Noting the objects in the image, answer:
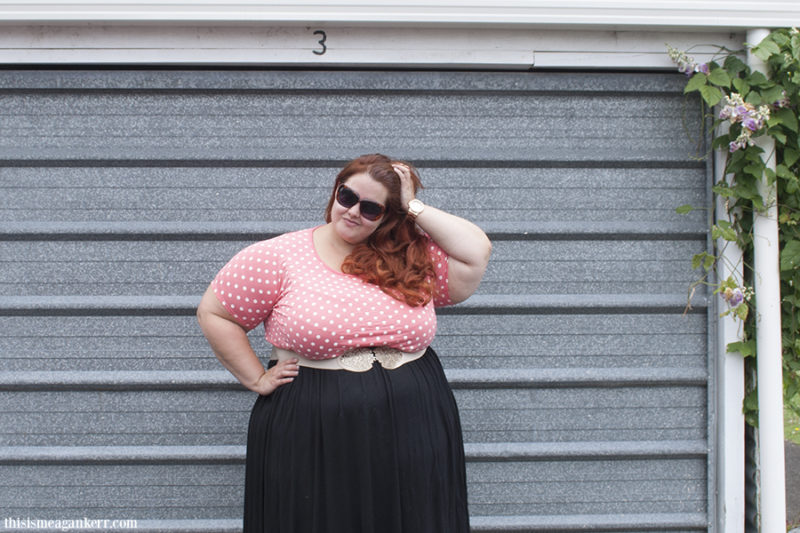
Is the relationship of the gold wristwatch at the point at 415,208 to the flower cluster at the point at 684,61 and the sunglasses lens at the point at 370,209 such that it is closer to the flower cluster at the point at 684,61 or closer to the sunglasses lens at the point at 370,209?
the sunglasses lens at the point at 370,209

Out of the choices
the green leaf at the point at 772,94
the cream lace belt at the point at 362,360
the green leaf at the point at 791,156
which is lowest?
the cream lace belt at the point at 362,360

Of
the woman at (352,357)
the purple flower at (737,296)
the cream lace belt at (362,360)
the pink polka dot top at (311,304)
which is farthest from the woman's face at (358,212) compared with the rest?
the purple flower at (737,296)

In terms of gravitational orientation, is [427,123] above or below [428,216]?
above

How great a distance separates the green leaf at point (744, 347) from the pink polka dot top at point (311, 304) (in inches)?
57.1

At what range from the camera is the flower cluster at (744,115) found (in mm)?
2541

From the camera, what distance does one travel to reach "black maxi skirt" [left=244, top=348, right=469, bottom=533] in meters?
2.08

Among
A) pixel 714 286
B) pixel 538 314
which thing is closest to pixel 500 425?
pixel 538 314

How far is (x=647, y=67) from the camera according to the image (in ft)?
9.12

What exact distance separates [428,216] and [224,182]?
1.11 metres

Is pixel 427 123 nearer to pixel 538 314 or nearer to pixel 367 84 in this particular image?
pixel 367 84

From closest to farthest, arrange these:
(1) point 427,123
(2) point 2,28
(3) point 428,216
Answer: (3) point 428,216 → (2) point 2,28 → (1) point 427,123

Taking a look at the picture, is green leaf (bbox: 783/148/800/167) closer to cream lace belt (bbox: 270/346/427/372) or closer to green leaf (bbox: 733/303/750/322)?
green leaf (bbox: 733/303/750/322)

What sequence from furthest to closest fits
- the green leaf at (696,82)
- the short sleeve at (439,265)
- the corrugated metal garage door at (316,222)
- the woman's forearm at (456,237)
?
1. the corrugated metal garage door at (316,222)
2. the green leaf at (696,82)
3. the short sleeve at (439,265)
4. the woman's forearm at (456,237)

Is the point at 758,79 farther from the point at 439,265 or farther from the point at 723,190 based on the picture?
the point at 439,265
